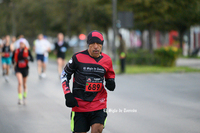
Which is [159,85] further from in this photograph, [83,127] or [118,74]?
[83,127]

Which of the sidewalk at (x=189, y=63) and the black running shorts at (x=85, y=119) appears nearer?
the black running shorts at (x=85, y=119)

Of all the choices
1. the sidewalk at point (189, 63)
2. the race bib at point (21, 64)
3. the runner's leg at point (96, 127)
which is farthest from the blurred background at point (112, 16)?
the runner's leg at point (96, 127)

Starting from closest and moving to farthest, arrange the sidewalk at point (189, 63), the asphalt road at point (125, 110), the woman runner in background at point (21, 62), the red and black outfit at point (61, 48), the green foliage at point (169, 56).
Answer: the asphalt road at point (125, 110) < the woman runner in background at point (21, 62) < the red and black outfit at point (61, 48) < the green foliage at point (169, 56) < the sidewalk at point (189, 63)

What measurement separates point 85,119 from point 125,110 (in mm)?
4756

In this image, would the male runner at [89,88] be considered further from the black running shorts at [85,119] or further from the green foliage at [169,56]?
the green foliage at [169,56]

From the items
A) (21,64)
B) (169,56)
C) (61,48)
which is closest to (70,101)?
(21,64)

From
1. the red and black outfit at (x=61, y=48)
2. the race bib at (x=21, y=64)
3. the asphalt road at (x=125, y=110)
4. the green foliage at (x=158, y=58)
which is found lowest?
the asphalt road at (x=125, y=110)

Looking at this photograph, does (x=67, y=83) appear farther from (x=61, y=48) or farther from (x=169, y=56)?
(x=169, y=56)

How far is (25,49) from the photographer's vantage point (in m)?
10.4

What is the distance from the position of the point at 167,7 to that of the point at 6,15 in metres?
32.6

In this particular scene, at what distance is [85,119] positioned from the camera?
448 cm

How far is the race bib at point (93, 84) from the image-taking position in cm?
Result: 451

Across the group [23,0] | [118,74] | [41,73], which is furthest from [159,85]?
[23,0]

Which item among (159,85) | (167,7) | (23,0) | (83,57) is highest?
(23,0)
